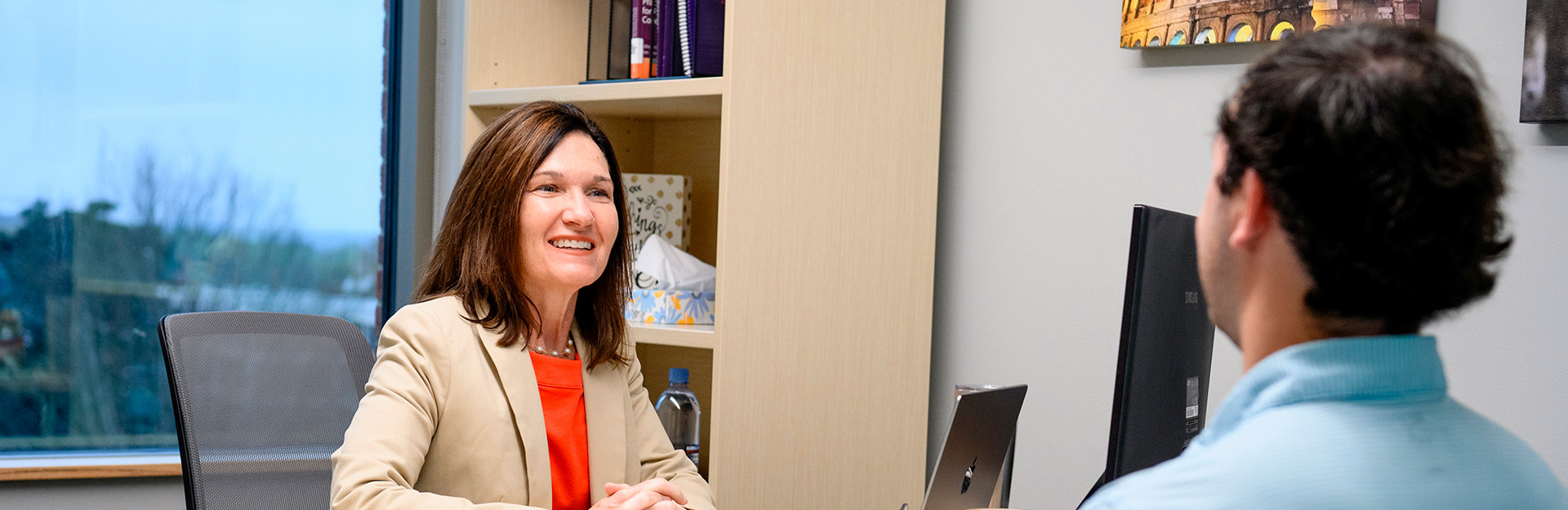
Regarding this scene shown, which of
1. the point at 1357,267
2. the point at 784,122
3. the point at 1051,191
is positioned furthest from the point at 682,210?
the point at 1357,267

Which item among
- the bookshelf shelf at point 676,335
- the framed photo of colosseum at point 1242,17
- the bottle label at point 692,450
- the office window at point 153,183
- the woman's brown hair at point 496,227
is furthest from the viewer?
the office window at point 153,183

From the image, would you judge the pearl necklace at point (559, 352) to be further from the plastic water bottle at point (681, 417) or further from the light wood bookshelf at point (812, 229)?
the plastic water bottle at point (681, 417)

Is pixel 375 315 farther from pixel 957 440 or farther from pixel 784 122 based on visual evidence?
pixel 957 440

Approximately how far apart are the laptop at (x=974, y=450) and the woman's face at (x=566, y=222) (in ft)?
2.10

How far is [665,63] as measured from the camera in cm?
202

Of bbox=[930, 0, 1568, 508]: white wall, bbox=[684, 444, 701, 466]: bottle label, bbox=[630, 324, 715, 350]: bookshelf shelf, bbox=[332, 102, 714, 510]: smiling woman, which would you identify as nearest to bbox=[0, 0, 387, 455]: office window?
bbox=[684, 444, 701, 466]: bottle label

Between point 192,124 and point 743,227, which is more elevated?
point 192,124

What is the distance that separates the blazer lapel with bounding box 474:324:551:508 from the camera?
4.83ft

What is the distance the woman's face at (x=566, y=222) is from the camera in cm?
155

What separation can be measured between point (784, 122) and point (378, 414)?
815 mm

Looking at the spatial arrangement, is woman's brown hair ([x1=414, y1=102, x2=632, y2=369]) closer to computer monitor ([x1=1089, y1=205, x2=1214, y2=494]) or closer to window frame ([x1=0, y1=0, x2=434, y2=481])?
computer monitor ([x1=1089, y1=205, x2=1214, y2=494])

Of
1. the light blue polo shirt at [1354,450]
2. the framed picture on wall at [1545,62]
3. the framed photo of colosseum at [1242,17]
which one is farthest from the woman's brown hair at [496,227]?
the framed picture on wall at [1545,62]

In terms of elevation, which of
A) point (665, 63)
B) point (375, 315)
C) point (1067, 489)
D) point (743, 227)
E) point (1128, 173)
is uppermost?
point (665, 63)

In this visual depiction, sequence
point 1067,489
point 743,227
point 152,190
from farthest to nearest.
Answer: point 152,190 < point 1067,489 < point 743,227
